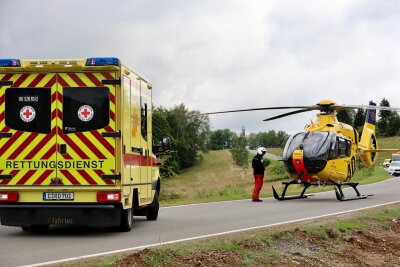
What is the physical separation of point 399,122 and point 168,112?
46281mm

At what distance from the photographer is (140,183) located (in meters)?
13.0

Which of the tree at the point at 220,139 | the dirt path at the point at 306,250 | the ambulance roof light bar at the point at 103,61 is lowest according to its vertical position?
the dirt path at the point at 306,250

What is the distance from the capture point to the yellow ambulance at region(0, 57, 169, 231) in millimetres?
11531

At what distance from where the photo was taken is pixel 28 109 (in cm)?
1166

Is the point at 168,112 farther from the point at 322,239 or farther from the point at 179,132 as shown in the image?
the point at 322,239

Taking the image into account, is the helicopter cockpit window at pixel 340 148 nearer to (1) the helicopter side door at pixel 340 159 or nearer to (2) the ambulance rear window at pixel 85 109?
(1) the helicopter side door at pixel 340 159

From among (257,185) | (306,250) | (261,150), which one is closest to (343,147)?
(261,150)

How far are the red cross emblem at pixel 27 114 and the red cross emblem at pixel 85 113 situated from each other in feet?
2.75

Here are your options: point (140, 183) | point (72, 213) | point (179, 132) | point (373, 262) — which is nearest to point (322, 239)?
point (373, 262)

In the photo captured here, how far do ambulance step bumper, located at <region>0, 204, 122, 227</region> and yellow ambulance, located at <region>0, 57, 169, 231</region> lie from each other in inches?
0.7

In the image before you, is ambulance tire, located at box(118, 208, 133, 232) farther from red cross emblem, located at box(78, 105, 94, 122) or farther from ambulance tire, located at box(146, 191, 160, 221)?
ambulance tire, located at box(146, 191, 160, 221)

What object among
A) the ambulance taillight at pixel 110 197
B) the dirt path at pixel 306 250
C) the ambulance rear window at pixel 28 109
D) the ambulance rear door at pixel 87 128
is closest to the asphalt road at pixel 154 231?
the ambulance taillight at pixel 110 197

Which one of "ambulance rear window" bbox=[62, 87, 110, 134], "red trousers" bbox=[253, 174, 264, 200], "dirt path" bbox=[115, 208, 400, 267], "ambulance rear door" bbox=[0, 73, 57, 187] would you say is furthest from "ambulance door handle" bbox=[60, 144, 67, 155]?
"red trousers" bbox=[253, 174, 264, 200]

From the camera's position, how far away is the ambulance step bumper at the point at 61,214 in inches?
454
